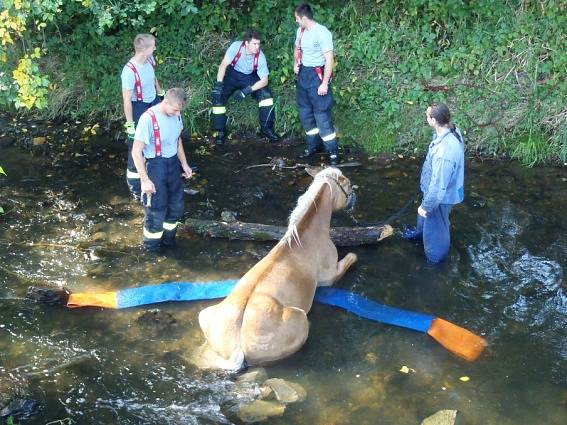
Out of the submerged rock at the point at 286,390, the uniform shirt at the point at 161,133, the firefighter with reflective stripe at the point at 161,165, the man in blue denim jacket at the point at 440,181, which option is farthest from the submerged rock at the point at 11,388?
the man in blue denim jacket at the point at 440,181

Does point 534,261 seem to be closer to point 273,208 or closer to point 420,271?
point 420,271

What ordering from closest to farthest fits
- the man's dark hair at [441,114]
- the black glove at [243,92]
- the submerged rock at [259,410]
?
the submerged rock at [259,410]
the man's dark hair at [441,114]
the black glove at [243,92]

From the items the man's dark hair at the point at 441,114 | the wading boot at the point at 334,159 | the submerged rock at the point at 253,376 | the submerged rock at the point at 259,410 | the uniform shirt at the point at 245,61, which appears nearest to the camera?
the submerged rock at the point at 259,410

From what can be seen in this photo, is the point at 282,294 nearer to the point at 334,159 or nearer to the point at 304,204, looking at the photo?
the point at 304,204

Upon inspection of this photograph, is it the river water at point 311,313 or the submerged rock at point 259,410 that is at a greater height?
the river water at point 311,313

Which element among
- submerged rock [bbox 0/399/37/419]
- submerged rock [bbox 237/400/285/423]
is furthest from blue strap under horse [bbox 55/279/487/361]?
submerged rock [bbox 237/400/285/423]

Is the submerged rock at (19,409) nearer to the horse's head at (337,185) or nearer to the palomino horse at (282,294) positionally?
the palomino horse at (282,294)

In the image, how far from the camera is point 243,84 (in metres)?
11.1

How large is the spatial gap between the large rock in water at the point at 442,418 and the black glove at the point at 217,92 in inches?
Answer: 277

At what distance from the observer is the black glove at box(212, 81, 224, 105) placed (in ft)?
36.0

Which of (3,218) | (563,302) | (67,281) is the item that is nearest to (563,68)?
(563,302)

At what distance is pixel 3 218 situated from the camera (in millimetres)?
8906

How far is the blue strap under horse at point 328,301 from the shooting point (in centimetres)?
669

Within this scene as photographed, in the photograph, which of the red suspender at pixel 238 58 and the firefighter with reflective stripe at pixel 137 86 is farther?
the red suspender at pixel 238 58
